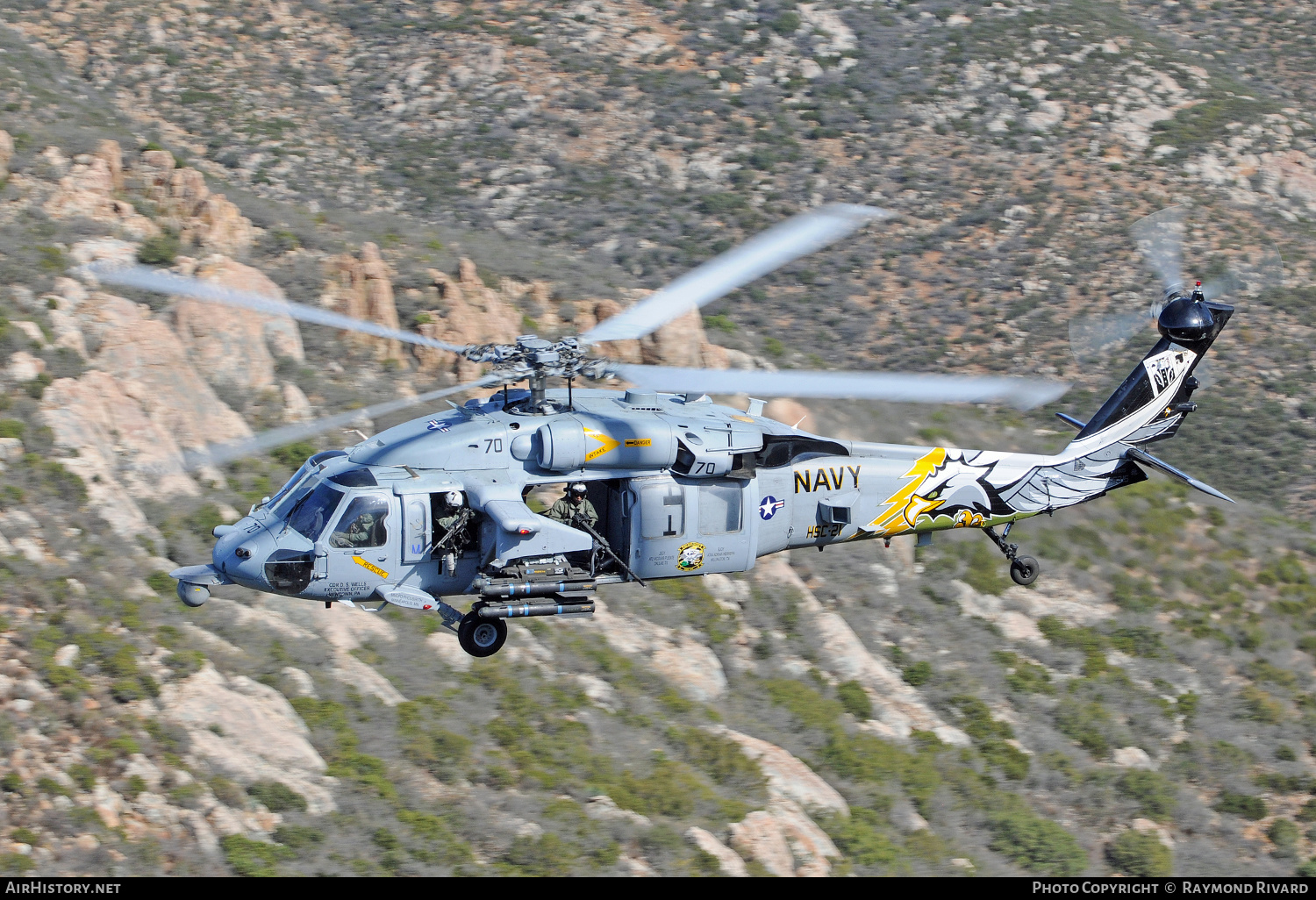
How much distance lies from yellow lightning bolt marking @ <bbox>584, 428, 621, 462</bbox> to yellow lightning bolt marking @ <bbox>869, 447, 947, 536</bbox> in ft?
15.1

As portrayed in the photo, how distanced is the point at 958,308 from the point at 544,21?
1854cm

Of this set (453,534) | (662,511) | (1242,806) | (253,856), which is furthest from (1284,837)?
(253,856)

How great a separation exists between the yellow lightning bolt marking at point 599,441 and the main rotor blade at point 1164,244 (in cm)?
984

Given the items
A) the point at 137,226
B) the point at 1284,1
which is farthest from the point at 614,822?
the point at 1284,1

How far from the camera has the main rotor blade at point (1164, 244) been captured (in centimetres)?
2119

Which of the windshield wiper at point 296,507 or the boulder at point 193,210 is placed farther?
the boulder at point 193,210

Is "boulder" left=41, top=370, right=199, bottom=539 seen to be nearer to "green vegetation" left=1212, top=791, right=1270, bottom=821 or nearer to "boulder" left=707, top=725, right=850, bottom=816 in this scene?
"boulder" left=707, top=725, right=850, bottom=816

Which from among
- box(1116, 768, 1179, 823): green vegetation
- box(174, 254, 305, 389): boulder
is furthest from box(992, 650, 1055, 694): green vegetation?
box(174, 254, 305, 389): boulder

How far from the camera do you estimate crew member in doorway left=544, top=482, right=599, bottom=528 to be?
1750cm

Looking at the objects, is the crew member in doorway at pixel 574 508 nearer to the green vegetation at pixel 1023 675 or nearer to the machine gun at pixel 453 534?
the machine gun at pixel 453 534

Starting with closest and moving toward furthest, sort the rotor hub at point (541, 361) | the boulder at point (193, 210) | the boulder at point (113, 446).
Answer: the rotor hub at point (541, 361)
the boulder at point (113, 446)
the boulder at point (193, 210)

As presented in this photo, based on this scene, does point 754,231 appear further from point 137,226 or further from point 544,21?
point 137,226

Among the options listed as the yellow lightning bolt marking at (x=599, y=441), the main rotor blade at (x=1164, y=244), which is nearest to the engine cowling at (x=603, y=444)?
the yellow lightning bolt marking at (x=599, y=441)

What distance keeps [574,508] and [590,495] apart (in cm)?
63
